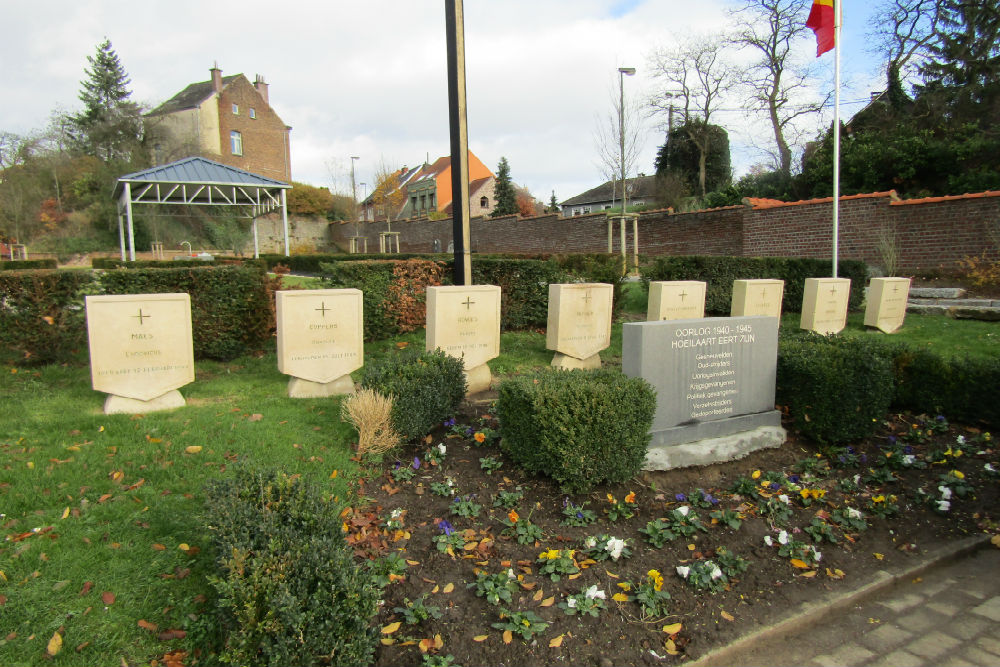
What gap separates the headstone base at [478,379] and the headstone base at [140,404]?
2.90 metres

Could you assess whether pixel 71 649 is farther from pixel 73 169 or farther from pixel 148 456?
pixel 73 169

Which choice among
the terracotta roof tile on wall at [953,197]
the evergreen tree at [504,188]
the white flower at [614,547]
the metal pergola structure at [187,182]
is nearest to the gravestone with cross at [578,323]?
the white flower at [614,547]

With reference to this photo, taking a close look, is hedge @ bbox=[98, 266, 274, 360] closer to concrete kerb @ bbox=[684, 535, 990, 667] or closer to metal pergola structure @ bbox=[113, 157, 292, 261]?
concrete kerb @ bbox=[684, 535, 990, 667]

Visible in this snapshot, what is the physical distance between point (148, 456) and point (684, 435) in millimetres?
4163

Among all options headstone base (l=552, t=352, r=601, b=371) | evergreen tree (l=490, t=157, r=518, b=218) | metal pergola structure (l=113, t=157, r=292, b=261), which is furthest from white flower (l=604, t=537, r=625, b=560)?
evergreen tree (l=490, t=157, r=518, b=218)

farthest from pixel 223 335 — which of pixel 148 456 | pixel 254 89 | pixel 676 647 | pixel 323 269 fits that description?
pixel 254 89

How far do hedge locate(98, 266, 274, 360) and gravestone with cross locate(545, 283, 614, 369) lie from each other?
12.6 ft

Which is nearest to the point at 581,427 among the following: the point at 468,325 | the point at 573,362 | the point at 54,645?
the point at 468,325

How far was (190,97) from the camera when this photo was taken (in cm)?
4388

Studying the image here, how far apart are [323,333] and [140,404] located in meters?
1.78

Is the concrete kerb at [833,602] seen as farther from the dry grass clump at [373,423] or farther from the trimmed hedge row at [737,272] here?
the trimmed hedge row at [737,272]

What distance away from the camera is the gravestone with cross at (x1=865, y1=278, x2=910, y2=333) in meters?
9.97

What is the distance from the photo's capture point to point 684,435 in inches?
194

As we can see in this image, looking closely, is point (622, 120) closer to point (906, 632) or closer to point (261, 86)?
point (906, 632)
